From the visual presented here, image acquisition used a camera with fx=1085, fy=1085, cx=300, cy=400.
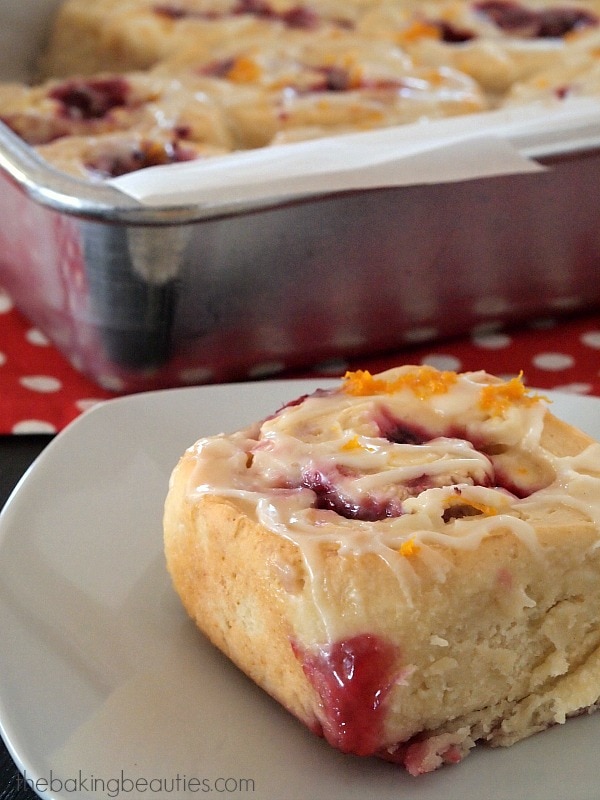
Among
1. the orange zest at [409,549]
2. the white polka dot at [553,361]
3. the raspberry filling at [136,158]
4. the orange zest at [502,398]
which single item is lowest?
the white polka dot at [553,361]

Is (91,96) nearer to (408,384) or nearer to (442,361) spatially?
(442,361)

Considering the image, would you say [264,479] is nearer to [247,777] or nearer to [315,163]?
[247,777]

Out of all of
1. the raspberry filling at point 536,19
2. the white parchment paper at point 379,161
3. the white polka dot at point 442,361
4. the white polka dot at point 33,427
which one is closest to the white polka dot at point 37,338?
the white polka dot at point 33,427

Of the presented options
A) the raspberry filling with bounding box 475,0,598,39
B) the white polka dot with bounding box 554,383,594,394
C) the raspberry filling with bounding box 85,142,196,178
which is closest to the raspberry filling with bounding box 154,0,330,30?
the raspberry filling with bounding box 475,0,598,39

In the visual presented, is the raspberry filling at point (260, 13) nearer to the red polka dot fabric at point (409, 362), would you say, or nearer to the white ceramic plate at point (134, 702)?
the red polka dot fabric at point (409, 362)

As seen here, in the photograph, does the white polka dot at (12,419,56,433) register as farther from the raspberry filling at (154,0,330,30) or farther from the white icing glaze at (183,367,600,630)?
the raspberry filling at (154,0,330,30)

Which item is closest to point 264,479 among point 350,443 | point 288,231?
point 350,443
